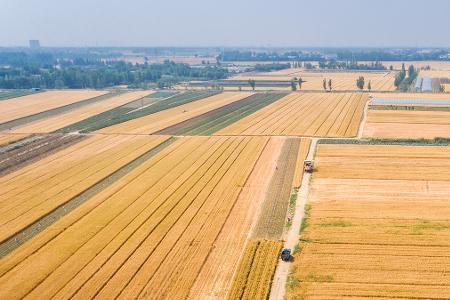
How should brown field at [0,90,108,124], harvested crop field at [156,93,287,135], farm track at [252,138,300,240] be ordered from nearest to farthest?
farm track at [252,138,300,240]
harvested crop field at [156,93,287,135]
brown field at [0,90,108,124]

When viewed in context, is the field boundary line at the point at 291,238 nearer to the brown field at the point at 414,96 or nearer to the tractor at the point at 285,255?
the tractor at the point at 285,255

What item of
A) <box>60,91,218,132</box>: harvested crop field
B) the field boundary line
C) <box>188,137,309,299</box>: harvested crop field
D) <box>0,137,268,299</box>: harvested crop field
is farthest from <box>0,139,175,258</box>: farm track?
<box>60,91,218,132</box>: harvested crop field

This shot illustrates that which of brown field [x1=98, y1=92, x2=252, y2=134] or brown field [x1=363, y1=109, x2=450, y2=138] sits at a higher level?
brown field [x1=98, y1=92, x2=252, y2=134]

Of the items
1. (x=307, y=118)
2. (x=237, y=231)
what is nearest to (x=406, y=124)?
(x=307, y=118)

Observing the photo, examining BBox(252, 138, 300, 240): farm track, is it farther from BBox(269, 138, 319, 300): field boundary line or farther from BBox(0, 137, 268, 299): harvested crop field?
BBox(0, 137, 268, 299): harvested crop field

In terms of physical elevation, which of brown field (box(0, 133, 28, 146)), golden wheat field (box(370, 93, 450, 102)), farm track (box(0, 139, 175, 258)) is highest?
golden wheat field (box(370, 93, 450, 102))

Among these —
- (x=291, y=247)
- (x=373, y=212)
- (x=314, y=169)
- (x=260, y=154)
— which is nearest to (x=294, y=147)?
(x=260, y=154)

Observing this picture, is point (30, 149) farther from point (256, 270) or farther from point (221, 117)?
point (256, 270)
